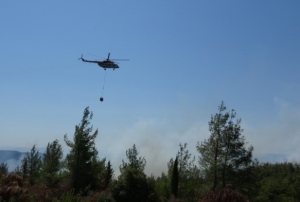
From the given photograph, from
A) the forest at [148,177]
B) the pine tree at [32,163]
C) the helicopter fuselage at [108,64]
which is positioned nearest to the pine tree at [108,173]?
the forest at [148,177]

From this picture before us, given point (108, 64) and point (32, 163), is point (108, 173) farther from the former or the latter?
point (108, 64)

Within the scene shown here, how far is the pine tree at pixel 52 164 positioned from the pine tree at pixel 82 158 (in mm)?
2558

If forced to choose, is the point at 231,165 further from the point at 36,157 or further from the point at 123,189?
the point at 36,157

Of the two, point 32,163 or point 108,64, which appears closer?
point 108,64

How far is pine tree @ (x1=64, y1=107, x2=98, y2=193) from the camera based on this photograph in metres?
35.8

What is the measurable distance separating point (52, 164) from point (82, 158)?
6.11 m

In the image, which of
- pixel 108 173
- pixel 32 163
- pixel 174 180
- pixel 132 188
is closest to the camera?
pixel 132 188

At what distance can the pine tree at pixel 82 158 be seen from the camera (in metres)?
35.8

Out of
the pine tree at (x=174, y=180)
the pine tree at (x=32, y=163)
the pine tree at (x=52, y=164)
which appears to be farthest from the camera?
the pine tree at (x=32, y=163)

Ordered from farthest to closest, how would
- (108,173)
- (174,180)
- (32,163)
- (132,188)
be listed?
1. (32,163)
2. (108,173)
3. (174,180)
4. (132,188)

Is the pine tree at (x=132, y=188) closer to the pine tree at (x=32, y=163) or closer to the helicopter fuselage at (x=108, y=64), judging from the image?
the helicopter fuselage at (x=108, y=64)

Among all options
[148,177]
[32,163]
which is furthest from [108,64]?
[32,163]

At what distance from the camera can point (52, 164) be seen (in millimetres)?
40594

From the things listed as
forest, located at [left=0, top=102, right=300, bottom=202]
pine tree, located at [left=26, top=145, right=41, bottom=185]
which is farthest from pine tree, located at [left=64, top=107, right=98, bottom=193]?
pine tree, located at [left=26, top=145, right=41, bottom=185]
